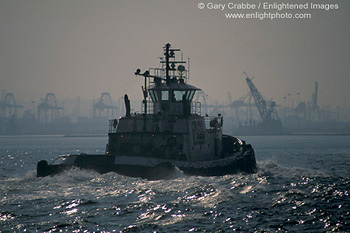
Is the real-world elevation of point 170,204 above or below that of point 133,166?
below

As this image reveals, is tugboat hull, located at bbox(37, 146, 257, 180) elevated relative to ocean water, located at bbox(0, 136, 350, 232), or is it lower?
elevated

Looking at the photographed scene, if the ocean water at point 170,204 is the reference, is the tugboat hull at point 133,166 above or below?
above

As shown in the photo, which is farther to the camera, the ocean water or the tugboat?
the tugboat

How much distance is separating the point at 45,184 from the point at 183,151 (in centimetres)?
970

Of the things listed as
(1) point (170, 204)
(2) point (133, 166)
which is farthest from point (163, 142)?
(1) point (170, 204)

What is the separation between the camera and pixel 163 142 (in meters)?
33.1

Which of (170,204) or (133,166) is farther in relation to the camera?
(133,166)

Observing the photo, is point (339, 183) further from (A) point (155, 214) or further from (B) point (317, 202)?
(A) point (155, 214)

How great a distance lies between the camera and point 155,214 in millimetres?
20797

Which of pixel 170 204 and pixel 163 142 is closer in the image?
pixel 170 204

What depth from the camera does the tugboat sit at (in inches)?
1198

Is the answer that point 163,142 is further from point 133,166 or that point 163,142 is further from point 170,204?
point 170,204

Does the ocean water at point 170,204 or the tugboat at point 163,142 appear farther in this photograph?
the tugboat at point 163,142

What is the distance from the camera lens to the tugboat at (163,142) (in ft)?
99.9
